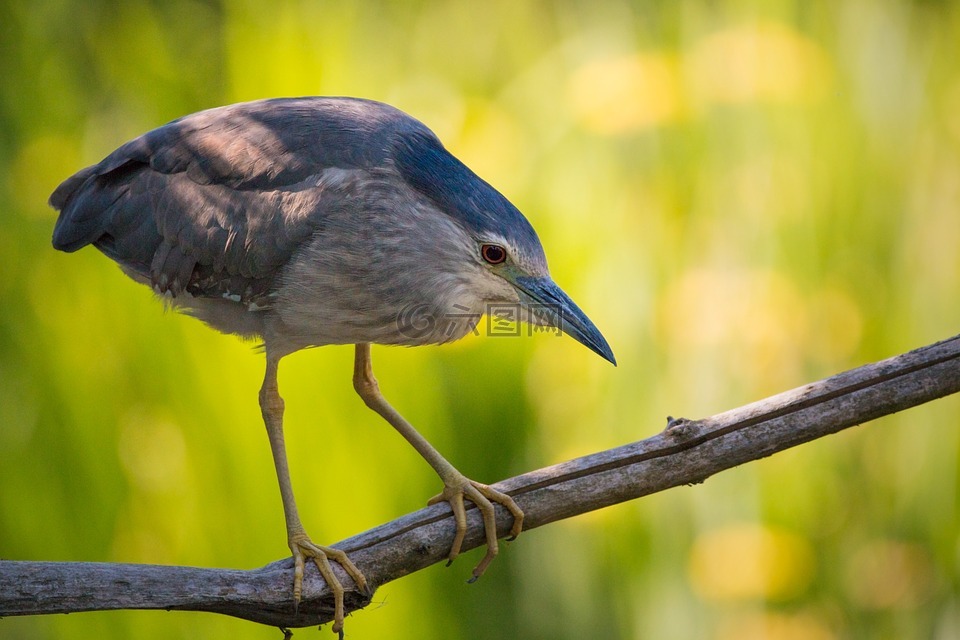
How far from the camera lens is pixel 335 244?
245 centimetres

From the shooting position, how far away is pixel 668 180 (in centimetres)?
390

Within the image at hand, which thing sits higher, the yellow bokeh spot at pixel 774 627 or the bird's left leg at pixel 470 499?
the bird's left leg at pixel 470 499

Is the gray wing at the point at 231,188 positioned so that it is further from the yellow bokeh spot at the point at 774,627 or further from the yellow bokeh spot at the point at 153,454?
the yellow bokeh spot at the point at 774,627

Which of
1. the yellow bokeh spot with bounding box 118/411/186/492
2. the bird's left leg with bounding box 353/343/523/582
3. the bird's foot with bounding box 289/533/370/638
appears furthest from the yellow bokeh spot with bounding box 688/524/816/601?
the yellow bokeh spot with bounding box 118/411/186/492

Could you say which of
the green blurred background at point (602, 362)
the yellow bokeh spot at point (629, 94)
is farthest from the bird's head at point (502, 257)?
the yellow bokeh spot at point (629, 94)

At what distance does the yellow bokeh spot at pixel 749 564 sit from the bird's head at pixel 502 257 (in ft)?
3.90

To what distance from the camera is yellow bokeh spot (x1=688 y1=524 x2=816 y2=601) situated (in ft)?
10.9

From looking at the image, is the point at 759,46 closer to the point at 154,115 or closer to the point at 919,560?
the point at 919,560

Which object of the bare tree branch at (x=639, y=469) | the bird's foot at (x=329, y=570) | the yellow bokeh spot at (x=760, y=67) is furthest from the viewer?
the yellow bokeh spot at (x=760, y=67)

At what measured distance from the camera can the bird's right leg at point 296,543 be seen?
235 cm

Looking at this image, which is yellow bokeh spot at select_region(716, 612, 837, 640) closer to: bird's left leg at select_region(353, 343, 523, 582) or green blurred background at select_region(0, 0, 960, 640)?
green blurred background at select_region(0, 0, 960, 640)

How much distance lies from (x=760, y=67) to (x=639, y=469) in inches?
85.9

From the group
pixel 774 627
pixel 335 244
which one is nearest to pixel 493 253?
pixel 335 244

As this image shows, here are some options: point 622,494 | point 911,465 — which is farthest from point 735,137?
point 622,494
